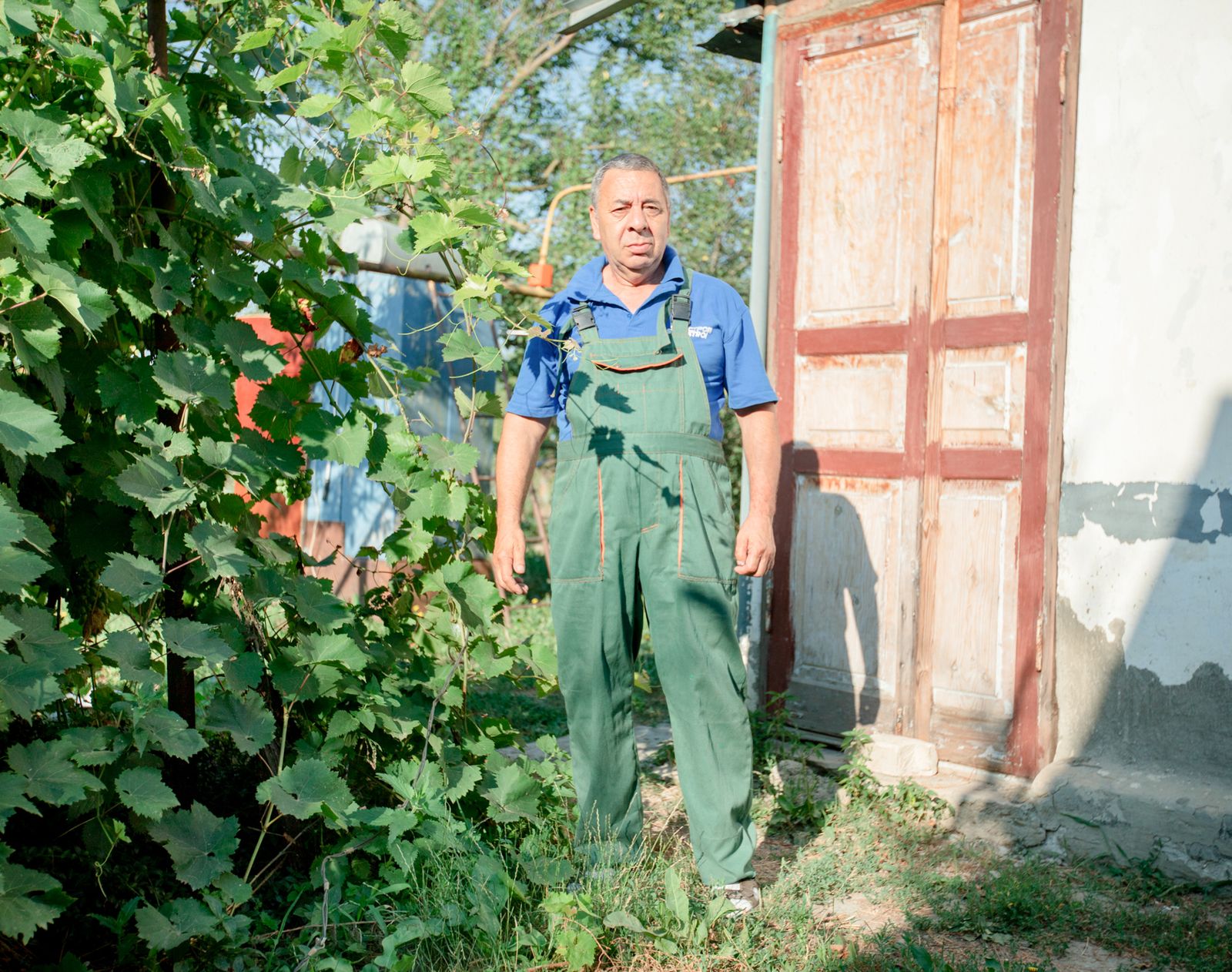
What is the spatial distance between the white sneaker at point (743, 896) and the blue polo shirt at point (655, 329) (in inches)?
47.7

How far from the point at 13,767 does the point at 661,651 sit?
1592 mm

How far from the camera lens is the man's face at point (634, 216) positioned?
3.14 meters

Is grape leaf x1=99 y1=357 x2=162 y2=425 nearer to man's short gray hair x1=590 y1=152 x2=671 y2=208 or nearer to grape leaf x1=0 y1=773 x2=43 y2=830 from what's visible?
grape leaf x1=0 y1=773 x2=43 y2=830

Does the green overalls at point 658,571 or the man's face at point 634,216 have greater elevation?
the man's face at point 634,216

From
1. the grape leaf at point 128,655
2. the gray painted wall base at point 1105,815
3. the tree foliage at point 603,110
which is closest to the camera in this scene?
the grape leaf at point 128,655

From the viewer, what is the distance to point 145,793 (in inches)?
92.3

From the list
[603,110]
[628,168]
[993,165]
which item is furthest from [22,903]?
[603,110]

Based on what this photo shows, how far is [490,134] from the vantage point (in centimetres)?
1340

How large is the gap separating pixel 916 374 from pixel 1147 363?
2.91 ft

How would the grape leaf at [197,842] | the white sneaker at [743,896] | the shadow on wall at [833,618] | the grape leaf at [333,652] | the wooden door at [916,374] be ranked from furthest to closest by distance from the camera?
the shadow on wall at [833,618] → the wooden door at [916,374] → the white sneaker at [743,896] → the grape leaf at [333,652] → the grape leaf at [197,842]

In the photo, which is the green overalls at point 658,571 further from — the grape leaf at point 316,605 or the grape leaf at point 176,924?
the grape leaf at point 176,924

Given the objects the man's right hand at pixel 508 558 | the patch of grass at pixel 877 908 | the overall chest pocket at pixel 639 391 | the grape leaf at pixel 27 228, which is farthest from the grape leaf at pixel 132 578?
the overall chest pocket at pixel 639 391

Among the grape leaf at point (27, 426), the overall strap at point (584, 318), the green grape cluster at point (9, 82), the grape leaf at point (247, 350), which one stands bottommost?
the grape leaf at point (27, 426)

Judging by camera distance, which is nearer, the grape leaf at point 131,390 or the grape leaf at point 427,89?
the grape leaf at point 131,390
